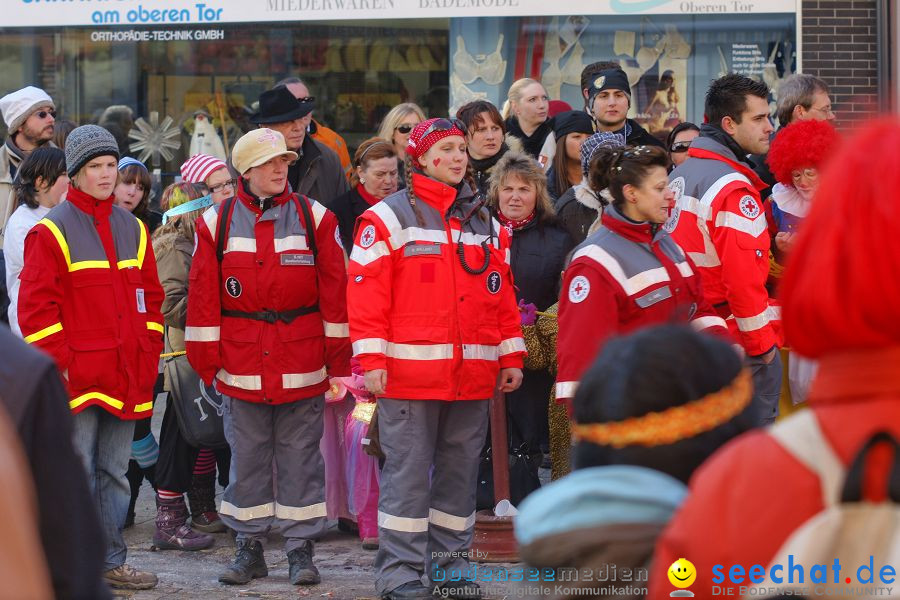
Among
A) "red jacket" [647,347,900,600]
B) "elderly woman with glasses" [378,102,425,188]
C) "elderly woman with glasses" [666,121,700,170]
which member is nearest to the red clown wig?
"red jacket" [647,347,900,600]

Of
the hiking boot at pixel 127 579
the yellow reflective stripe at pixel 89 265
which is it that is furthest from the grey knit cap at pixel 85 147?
the hiking boot at pixel 127 579

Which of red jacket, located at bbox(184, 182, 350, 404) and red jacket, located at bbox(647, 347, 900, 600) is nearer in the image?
red jacket, located at bbox(647, 347, 900, 600)

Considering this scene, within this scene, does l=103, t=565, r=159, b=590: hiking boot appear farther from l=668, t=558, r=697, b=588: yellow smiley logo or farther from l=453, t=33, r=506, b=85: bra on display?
l=453, t=33, r=506, b=85: bra on display

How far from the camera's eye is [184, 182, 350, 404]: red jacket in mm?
6043

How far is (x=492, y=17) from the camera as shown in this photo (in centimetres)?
1109

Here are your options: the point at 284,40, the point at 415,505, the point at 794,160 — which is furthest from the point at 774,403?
the point at 284,40

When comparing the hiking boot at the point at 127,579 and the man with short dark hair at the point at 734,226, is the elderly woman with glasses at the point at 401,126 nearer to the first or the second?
the man with short dark hair at the point at 734,226

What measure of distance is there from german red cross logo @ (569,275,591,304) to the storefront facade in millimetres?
6106

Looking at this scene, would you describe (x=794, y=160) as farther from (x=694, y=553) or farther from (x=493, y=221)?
(x=694, y=553)

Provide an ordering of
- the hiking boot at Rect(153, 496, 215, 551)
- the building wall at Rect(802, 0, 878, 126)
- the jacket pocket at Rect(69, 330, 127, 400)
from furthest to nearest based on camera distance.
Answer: the building wall at Rect(802, 0, 878, 126) < the hiking boot at Rect(153, 496, 215, 551) < the jacket pocket at Rect(69, 330, 127, 400)

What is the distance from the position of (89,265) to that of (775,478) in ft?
14.4

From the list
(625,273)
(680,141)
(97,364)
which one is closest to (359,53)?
(680,141)

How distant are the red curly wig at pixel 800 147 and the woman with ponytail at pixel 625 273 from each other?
154 cm

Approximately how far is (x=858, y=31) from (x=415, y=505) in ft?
22.7
